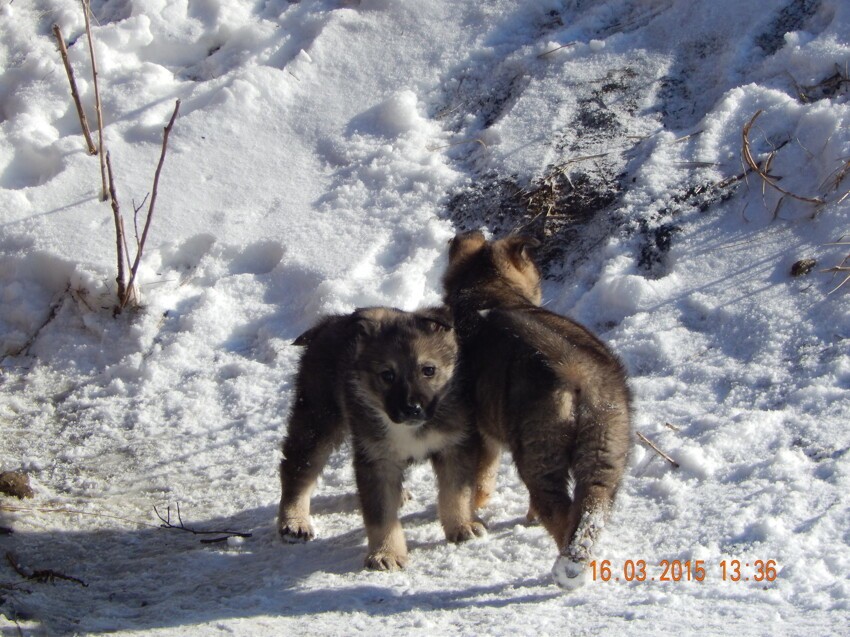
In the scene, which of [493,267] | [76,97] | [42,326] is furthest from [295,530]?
[76,97]

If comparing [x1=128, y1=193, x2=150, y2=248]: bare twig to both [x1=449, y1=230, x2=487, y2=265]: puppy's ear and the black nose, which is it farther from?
the black nose

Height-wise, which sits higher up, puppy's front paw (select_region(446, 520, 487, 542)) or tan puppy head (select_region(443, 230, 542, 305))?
tan puppy head (select_region(443, 230, 542, 305))

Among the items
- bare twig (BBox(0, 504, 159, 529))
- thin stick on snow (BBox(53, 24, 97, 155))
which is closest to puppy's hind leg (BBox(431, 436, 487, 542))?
bare twig (BBox(0, 504, 159, 529))

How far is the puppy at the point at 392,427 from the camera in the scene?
4641 millimetres

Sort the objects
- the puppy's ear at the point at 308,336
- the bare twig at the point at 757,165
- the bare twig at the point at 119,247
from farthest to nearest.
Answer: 1. the bare twig at the point at 119,247
2. the bare twig at the point at 757,165
3. the puppy's ear at the point at 308,336

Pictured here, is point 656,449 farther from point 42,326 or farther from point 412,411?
point 42,326

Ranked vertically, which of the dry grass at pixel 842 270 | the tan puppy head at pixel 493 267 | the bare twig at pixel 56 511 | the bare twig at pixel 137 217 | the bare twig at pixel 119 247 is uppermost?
the bare twig at pixel 137 217

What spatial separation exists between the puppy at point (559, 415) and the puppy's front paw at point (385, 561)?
0.71 metres

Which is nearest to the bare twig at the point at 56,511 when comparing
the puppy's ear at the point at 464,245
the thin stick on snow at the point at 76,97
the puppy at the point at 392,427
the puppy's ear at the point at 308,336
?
the puppy at the point at 392,427

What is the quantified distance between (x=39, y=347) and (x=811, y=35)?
19.0 feet

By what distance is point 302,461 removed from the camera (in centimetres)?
513

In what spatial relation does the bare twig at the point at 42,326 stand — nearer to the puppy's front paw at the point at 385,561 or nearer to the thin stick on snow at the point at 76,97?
the thin stick on snow at the point at 76,97

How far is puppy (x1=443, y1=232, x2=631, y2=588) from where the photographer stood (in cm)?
392

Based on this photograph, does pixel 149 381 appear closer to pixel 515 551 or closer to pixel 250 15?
pixel 515 551
